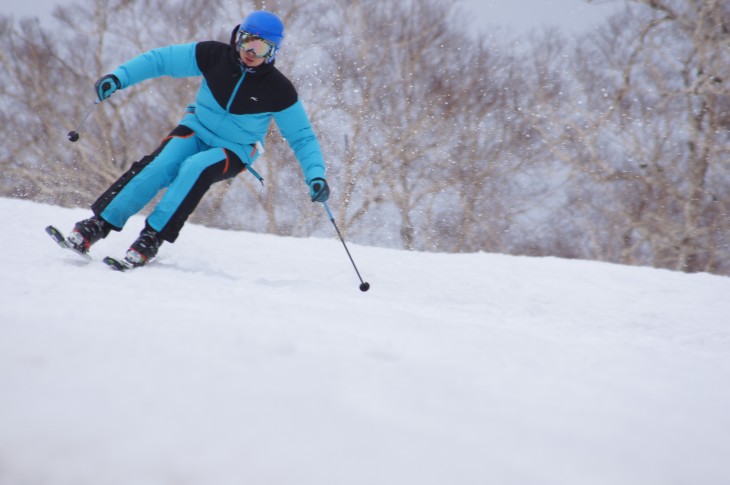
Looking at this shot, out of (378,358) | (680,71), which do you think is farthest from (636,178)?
(378,358)

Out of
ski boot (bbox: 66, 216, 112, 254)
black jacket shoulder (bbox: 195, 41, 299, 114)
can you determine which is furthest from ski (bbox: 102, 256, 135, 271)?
black jacket shoulder (bbox: 195, 41, 299, 114)

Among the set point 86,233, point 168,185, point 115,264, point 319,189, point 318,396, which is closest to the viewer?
point 318,396

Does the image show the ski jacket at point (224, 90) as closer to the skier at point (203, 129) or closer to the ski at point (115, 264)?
the skier at point (203, 129)

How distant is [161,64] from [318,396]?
2277 mm

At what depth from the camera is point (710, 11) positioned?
13000 millimetres

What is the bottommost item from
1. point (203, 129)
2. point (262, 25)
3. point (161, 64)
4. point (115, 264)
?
point (115, 264)

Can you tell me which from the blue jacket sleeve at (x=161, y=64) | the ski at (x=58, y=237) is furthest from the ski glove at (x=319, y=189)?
the ski at (x=58, y=237)

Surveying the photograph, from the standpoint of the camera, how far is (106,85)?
2529 mm

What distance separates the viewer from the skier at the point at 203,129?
2443 mm

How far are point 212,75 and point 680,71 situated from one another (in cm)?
1411

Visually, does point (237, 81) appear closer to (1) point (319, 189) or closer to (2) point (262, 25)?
(2) point (262, 25)

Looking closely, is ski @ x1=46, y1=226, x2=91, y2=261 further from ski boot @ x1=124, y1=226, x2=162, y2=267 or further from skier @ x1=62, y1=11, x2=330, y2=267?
ski boot @ x1=124, y1=226, x2=162, y2=267

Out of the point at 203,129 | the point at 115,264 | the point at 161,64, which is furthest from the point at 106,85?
the point at 115,264

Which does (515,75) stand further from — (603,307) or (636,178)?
(603,307)
